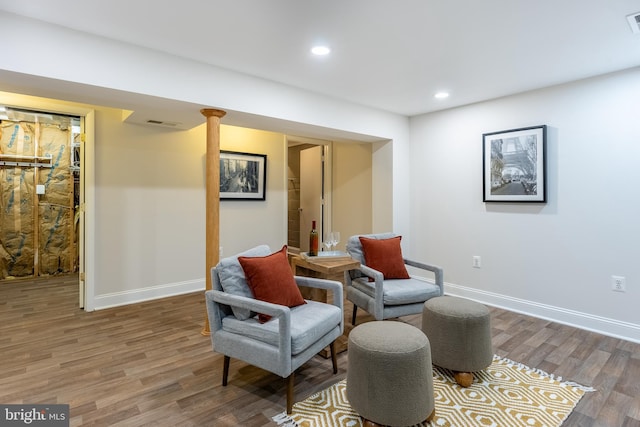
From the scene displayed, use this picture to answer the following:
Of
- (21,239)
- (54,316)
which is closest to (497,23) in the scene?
(54,316)

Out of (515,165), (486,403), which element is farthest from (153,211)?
(515,165)

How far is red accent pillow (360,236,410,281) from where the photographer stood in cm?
310

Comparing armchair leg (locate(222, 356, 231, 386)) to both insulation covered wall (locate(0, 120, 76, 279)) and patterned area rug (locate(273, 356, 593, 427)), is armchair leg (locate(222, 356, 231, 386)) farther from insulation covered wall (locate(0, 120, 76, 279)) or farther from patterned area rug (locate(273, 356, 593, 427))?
insulation covered wall (locate(0, 120, 76, 279))

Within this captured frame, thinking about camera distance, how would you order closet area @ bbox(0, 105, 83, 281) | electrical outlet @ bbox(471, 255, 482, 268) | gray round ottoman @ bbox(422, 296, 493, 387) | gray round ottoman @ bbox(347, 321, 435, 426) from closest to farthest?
gray round ottoman @ bbox(347, 321, 435, 426)
gray round ottoman @ bbox(422, 296, 493, 387)
electrical outlet @ bbox(471, 255, 482, 268)
closet area @ bbox(0, 105, 83, 281)

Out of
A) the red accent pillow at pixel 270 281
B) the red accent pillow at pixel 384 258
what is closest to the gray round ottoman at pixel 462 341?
the red accent pillow at pixel 384 258

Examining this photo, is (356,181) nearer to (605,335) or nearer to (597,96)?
(597,96)

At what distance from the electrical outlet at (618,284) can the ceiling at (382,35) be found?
6.00 ft

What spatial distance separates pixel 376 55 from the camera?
8.70 ft

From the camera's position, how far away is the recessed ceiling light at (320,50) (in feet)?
8.25

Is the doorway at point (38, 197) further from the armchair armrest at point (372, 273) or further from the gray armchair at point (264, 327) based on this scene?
the armchair armrest at point (372, 273)

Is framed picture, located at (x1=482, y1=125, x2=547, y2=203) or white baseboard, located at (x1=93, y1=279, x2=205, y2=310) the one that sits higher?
framed picture, located at (x1=482, y1=125, x2=547, y2=203)

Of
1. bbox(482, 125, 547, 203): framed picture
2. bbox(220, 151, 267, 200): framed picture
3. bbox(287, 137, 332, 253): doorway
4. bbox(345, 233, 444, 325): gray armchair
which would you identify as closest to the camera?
bbox(345, 233, 444, 325): gray armchair

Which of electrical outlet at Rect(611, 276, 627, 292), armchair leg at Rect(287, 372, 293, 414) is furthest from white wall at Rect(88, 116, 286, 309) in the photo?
electrical outlet at Rect(611, 276, 627, 292)

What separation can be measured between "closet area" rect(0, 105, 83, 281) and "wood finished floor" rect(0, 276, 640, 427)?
1.82 metres
